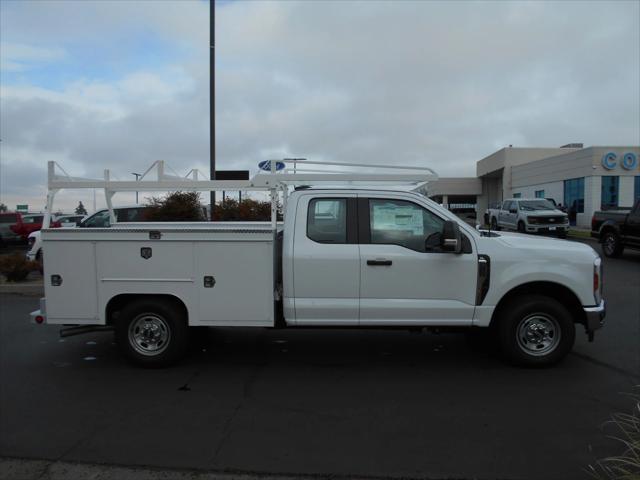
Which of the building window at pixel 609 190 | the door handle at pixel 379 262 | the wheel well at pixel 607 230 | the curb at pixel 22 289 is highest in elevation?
the building window at pixel 609 190

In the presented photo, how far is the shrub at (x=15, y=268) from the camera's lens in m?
11.4

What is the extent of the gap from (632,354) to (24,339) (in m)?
8.03

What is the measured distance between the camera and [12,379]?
18.3 feet

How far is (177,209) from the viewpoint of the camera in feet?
48.8

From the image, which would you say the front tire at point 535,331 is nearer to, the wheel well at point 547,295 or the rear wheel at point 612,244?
the wheel well at point 547,295

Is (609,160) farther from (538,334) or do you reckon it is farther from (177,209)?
(538,334)

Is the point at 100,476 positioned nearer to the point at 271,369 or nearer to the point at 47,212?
the point at 271,369

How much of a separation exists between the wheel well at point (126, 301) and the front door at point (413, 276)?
2.03 metres

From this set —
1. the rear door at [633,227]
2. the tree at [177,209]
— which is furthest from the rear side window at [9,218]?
the rear door at [633,227]

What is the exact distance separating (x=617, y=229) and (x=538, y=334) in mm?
11458

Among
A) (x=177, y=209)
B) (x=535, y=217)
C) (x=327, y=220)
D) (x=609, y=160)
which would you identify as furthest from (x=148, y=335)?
(x=609, y=160)

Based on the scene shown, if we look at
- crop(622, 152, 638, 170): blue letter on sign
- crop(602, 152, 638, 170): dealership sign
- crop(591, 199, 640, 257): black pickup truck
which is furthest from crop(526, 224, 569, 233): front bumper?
crop(622, 152, 638, 170): blue letter on sign

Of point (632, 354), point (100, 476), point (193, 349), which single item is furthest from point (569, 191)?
point (100, 476)

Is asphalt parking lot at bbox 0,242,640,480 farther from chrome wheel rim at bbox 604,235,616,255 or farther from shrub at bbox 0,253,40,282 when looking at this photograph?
chrome wheel rim at bbox 604,235,616,255
